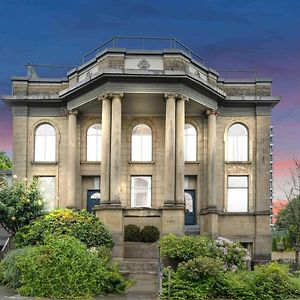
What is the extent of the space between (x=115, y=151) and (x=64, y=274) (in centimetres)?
1241

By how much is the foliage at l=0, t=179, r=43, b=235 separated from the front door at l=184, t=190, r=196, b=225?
976cm

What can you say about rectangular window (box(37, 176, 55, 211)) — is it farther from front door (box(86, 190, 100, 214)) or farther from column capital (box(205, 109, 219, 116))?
column capital (box(205, 109, 219, 116))

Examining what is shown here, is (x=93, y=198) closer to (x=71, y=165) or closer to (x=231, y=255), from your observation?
(x=71, y=165)

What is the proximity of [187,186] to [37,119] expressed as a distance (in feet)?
31.7

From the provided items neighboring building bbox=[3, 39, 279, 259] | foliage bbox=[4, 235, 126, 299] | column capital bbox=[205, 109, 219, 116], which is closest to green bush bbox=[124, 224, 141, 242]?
neighboring building bbox=[3, 39, 279, 259]

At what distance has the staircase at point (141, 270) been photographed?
23.1m

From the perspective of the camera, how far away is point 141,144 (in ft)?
124

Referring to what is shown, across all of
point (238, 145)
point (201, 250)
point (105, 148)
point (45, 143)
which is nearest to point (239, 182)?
point (238, 145)

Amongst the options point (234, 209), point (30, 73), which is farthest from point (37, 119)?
point (234, 209)

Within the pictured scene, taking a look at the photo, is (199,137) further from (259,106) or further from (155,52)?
(155,52)

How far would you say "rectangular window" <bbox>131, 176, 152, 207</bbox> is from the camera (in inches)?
1479

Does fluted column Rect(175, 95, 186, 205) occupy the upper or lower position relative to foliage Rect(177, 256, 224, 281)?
upper

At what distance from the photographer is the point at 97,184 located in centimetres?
3797

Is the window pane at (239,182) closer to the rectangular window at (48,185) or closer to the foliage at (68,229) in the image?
the rectangular window at (48,185)
